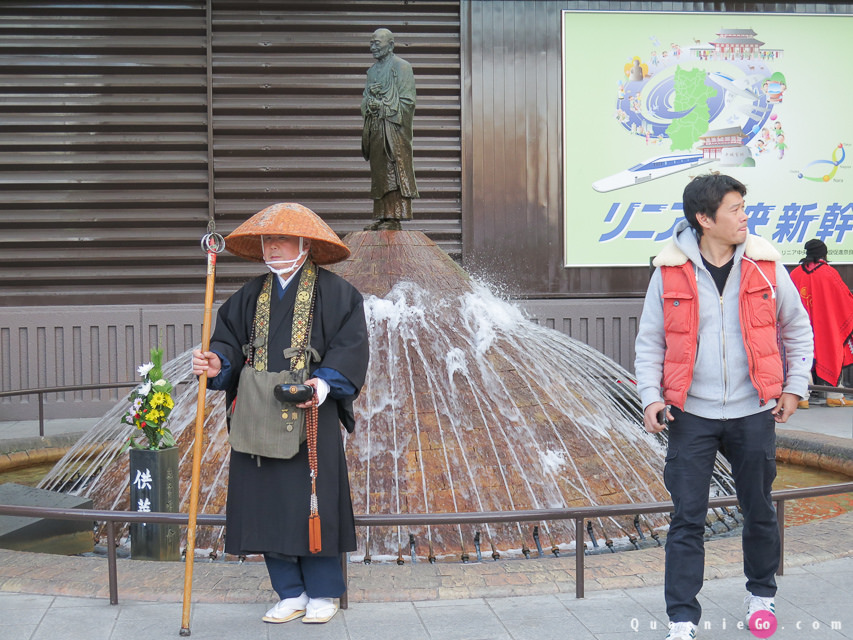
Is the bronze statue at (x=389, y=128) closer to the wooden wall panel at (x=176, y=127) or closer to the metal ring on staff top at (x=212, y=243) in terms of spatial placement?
the metal ring on staff top at (x=212, y=243)

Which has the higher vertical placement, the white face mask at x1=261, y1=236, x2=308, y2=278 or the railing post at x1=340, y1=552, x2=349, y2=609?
the white face mask at x1=261, y1=236, x2=308, y2=278

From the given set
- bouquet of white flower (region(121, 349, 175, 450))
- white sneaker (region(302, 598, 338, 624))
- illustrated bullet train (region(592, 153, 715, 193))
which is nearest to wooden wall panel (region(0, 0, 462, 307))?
illustrated bullet train (region(592, 153, 715, 193))

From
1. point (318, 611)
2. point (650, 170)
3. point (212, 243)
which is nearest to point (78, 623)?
point (318, 611)

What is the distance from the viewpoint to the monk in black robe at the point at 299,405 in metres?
3.34

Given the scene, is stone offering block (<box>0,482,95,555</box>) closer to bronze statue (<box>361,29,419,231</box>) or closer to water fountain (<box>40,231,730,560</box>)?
water fountain (<box>40,231,730,560</box>)

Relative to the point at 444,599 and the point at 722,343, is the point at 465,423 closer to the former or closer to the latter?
the point at 444,599

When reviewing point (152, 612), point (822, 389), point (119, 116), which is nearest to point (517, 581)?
point (152, 612)

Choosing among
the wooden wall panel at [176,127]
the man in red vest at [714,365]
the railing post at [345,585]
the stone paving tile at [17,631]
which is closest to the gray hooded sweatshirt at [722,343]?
the man in red vest at [714,365]

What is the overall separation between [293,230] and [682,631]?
1.95 meters

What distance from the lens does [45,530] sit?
→ 4648 millimetres

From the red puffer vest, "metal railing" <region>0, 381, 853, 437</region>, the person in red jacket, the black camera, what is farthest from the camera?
the person in red jacket

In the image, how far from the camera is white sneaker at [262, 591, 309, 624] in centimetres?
344

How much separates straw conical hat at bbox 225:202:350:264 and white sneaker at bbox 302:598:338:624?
131 centimetres

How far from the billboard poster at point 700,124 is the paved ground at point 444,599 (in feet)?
19.8
